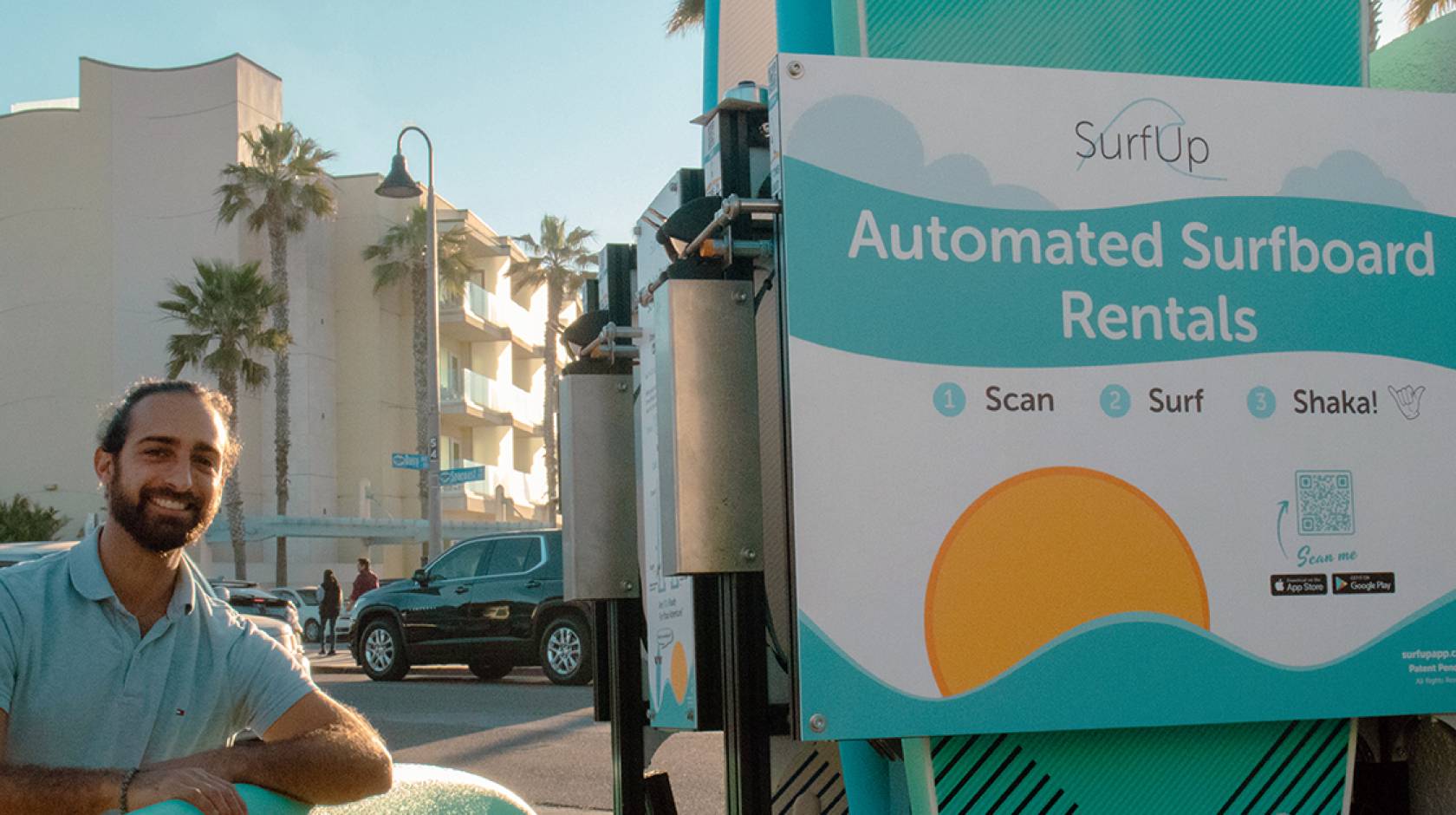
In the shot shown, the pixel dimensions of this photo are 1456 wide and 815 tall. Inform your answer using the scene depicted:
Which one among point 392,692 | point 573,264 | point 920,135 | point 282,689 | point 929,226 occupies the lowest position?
point 392,692

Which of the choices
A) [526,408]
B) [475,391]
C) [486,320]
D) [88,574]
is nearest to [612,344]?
[88,574]

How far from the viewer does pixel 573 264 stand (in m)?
49.4

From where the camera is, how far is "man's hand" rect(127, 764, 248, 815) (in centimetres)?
253

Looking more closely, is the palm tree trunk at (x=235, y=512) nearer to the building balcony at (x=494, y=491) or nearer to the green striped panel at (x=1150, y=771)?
the building balcony at (x=494, y=491)

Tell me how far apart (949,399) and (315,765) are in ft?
4.70

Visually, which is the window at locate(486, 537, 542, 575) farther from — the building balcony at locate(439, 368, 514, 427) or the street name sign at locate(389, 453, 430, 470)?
the building balcony at locate(439, 368, 514, 427)

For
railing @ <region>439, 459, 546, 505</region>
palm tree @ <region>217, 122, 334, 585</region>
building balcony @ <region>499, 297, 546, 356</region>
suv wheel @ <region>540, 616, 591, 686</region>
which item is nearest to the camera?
suv wheel @ <region>540, 616, 591, 686</region>

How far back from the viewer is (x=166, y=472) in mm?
3143

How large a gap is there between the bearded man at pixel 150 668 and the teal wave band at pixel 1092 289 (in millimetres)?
1241

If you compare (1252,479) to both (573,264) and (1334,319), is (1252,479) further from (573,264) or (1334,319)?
(573,264)

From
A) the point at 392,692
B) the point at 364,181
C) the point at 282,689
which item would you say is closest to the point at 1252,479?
the point at 282,689

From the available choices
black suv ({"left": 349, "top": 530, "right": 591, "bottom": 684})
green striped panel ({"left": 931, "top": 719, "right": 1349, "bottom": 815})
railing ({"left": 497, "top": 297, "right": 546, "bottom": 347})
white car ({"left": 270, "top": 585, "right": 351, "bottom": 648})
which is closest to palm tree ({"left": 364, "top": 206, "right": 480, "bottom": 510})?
railing ({"left": 497, "top": 297, "right": 546, "bottom": 347})

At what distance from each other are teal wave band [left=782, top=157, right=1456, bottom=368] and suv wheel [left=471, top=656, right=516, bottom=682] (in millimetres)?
14854

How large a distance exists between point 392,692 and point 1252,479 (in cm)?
1382
